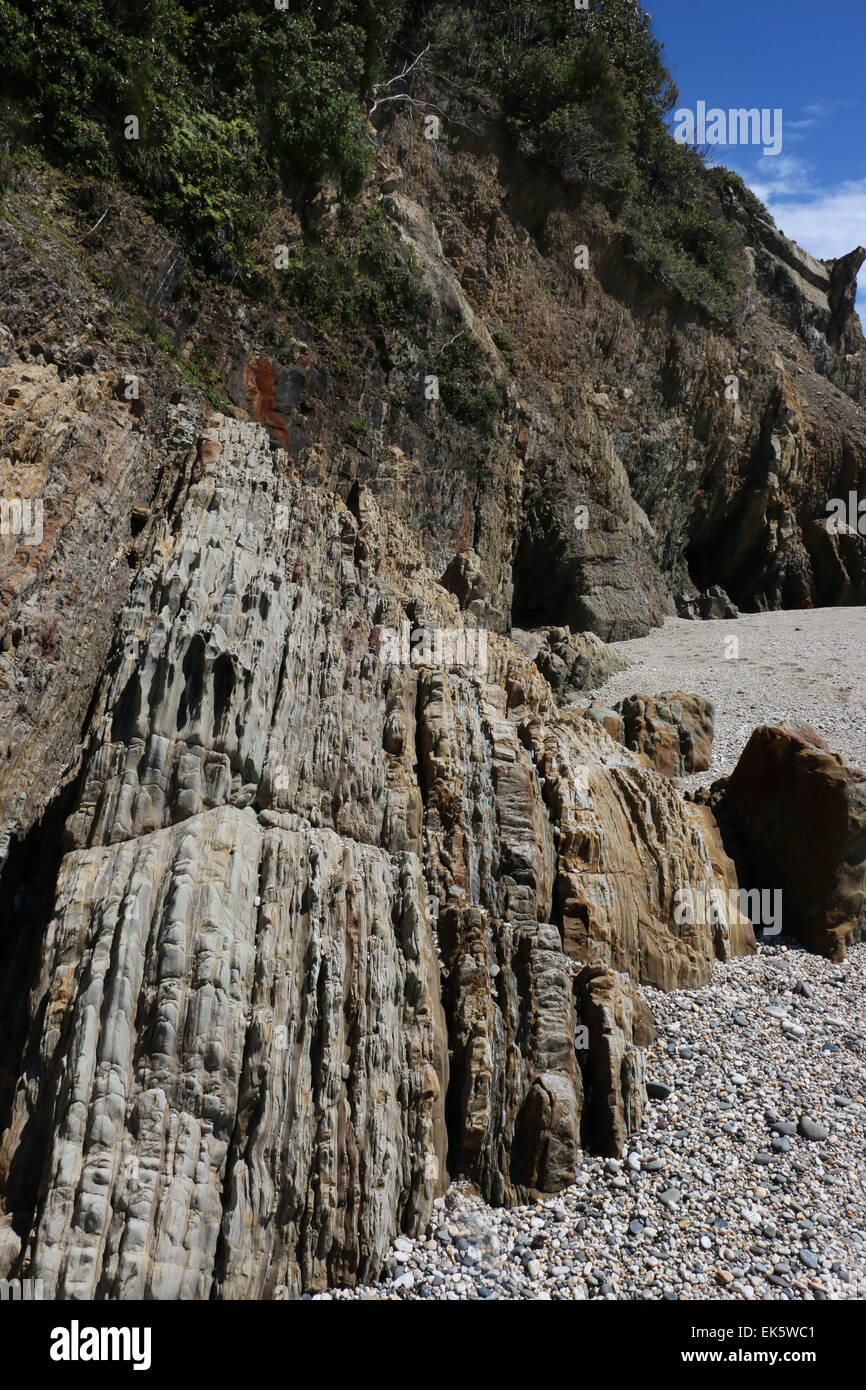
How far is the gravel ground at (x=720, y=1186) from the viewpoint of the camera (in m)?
5.94

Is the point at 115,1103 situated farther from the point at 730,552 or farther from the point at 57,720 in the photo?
the point at 730,552

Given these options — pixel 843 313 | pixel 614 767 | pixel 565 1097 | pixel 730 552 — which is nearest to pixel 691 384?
pixel 730 552

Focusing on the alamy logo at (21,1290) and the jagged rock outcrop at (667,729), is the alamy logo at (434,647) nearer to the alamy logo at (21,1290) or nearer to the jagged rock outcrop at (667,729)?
the jagged rock outcrop at (667,729)

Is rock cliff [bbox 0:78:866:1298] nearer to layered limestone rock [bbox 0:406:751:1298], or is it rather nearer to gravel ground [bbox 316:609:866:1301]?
layered limestone rock [bbox 0:406:751:1298]

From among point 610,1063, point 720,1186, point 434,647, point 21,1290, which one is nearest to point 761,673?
point 434,647

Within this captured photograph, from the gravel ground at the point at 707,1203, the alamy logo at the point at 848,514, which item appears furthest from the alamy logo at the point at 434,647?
the alamy logo at the point at 848,514

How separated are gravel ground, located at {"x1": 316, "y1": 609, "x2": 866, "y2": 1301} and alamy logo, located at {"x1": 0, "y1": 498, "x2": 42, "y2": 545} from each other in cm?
773

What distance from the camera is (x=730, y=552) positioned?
3297 centimetres

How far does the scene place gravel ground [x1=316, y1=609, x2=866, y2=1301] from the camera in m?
5.94

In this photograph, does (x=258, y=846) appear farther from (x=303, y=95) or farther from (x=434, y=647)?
(x=303, y=95)
